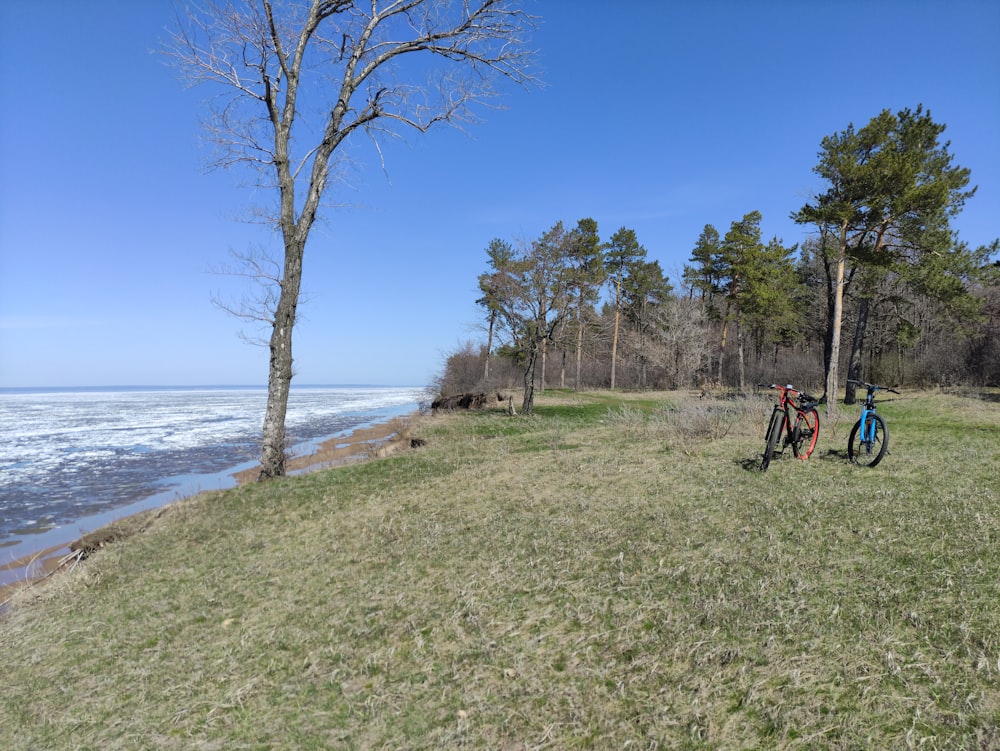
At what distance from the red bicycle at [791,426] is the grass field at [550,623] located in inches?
20.7

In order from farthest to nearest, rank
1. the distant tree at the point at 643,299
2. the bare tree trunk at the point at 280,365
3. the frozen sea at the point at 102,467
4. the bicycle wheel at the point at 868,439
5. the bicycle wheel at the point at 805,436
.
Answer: the distant tree at the point at 643,299
the frozen sea at the point at 102,467
the bare tree trunk at the point at 280,365
the bicycle wheel at the point at 805,436
the bicycle wheel at the point at 868,439

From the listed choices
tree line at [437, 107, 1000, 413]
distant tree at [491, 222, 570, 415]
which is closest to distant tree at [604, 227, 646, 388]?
tree line at [437, 107, 1000, 413]

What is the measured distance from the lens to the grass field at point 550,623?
2.88 metres

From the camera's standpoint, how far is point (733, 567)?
4.39 m

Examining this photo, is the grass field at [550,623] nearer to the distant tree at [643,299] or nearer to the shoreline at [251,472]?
the shoreline at [251,472]

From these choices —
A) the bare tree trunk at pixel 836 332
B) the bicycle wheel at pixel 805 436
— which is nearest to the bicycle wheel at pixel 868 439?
the bicycle wheel at pixel 805 436

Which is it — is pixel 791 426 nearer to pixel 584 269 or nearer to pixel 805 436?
pixel 805 436

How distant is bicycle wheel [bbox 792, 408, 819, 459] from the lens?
8039mm

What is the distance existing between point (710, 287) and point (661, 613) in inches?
1696

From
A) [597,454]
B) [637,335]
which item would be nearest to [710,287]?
[637,335]

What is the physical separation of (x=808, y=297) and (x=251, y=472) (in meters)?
36.1

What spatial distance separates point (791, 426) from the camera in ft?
26.4

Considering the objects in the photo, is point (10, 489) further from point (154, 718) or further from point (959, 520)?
point (959, 520)

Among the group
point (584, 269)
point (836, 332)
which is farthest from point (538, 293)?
point (584, 269)
